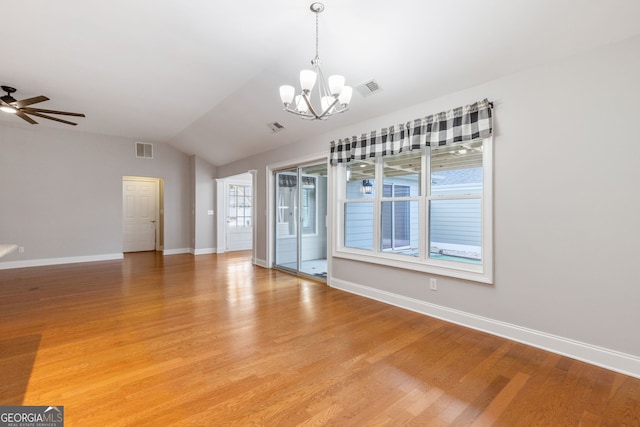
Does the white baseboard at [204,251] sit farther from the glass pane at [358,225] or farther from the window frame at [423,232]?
the glass pane at [358,225]

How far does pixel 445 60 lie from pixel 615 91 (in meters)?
1.32

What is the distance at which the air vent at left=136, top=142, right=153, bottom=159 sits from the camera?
7605 mm

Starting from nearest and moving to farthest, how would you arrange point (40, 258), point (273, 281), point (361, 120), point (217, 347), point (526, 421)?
point (526, 421), point (217, 347), point (361, 120), point (273, 281), point (40, 258)

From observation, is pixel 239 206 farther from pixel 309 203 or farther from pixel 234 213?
pixel 309 203

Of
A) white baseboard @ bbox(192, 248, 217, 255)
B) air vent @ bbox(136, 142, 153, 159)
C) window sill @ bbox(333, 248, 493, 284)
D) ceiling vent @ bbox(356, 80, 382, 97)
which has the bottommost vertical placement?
white baseboard @ bbox(192, 248, 217, 255)

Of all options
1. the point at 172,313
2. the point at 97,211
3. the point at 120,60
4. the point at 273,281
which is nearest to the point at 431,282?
the point at 273,281

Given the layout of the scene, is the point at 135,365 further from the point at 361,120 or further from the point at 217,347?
the point at 361,120

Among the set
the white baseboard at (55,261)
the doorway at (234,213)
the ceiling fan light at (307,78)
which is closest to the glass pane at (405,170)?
the ceiling fan light at (307,78)

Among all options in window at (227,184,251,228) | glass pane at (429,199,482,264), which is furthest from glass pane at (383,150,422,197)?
window at (227,184,251,228)

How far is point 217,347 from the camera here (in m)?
2.70

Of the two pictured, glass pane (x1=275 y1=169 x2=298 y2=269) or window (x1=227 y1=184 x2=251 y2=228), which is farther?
window (x1=227 y1=184 x2=251 y2=228)

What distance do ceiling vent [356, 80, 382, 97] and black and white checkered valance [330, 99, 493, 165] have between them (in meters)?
0.50

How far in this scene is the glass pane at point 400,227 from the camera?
3.76m

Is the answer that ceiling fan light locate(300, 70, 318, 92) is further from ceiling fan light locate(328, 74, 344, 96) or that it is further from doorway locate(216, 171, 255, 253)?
doorway locate(216, 171, 255, 253)
